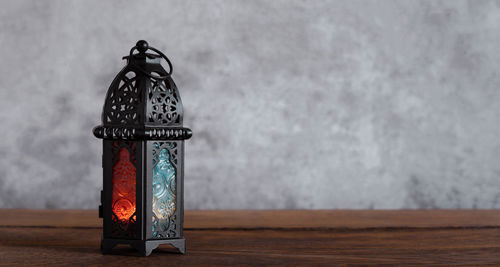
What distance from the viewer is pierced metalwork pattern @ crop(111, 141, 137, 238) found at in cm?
114

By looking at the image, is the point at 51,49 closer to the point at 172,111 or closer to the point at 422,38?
the point at 172,111

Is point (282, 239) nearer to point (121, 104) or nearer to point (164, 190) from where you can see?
point (164, 190)

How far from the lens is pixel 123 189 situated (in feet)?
3.79

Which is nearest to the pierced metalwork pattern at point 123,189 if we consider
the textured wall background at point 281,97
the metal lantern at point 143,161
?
the metal lantern at point 143,161

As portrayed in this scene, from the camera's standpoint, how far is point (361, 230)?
4.83 ft

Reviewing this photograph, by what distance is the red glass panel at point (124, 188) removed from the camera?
1147mm

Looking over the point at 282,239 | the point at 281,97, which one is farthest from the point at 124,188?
the point at 281,97

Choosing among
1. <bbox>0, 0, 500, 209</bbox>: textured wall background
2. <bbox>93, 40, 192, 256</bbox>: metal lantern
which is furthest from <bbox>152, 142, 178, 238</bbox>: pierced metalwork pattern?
<bbox>0, 0, 500, 209</bbox>: textured wall background

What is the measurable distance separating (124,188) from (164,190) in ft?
0.26

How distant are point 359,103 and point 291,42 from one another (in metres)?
0.34

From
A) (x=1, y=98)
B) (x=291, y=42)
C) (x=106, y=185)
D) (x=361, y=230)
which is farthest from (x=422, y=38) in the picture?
(x=1, y=98)

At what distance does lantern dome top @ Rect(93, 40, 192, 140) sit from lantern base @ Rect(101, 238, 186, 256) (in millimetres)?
206

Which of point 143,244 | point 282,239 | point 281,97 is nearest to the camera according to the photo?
point 143,244

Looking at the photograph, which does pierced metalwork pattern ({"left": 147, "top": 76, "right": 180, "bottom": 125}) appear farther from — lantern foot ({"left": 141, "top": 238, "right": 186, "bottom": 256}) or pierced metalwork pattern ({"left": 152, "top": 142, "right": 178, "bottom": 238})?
lantern foot ({"left": 141, "top": 238, "right": 186, "bottom": 256})
